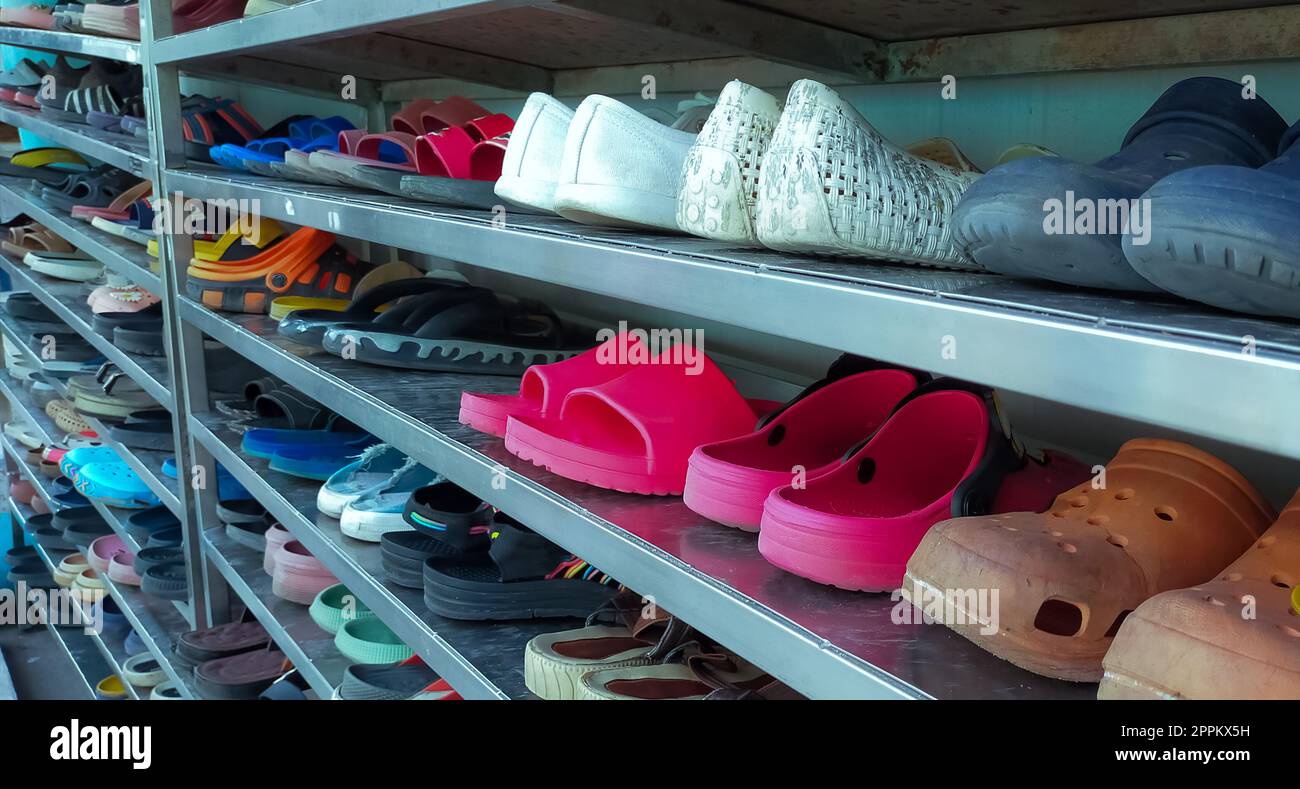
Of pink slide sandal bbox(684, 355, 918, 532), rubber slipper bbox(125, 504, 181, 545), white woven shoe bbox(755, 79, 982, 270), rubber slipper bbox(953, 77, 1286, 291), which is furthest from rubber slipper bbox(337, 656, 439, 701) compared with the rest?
rubber slipper bbox(125, 504, 181, 545)

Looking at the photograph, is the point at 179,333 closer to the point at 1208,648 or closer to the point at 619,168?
the point at 619,168

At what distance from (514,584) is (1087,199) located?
0.87m

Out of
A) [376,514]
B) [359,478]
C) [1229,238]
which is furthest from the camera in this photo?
[359,478]

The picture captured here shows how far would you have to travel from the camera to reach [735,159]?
82 cm

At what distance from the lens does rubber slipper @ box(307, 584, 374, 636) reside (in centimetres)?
165

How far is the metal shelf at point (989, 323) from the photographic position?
438mm

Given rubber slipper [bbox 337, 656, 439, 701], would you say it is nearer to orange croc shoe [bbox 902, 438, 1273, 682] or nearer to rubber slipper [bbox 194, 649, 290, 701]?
rubber slipper [bbox 194, 649, 290, 701]

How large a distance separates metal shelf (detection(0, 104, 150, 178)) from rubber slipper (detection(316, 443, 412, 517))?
828 millimetres

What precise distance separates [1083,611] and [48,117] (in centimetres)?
302

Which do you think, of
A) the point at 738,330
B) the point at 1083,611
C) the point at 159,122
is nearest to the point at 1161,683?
the point at 1083,611

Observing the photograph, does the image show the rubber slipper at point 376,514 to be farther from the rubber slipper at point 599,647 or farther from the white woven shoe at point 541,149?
the white woven shoe at point 541,149

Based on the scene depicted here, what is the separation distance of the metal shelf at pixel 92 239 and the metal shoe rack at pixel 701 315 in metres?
0.14

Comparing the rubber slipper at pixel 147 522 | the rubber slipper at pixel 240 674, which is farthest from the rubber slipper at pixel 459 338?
the rubber slipper at pixel 147 522

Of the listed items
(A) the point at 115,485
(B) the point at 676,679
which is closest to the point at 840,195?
(B) the point at 676,679
